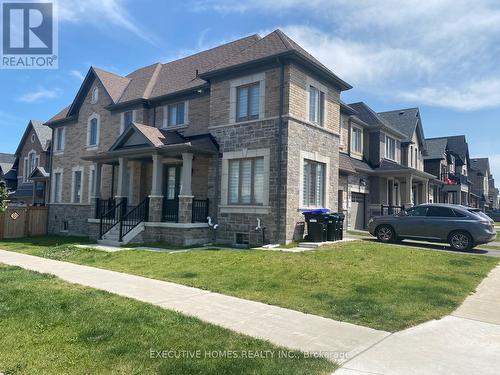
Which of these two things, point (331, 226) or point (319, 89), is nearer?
point (331, 226)

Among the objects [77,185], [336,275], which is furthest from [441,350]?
[77,185]

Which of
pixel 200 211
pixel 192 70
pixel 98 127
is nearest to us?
pixel 200 211

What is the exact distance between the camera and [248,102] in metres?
15.9

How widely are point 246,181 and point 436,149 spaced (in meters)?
28.8

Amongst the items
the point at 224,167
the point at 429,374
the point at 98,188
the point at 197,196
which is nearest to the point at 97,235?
the point at 98,188

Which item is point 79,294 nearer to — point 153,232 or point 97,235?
point 153,232

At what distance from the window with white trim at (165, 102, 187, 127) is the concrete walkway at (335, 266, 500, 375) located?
14984 mm

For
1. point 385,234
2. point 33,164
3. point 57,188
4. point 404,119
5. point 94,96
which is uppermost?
point 404,119

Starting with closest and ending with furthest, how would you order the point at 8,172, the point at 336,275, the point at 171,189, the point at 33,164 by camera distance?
the point at 336,275, the point at 171,189, the point at 33,164, the point at 8,172

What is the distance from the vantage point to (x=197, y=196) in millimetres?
17047

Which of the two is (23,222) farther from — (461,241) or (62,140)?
(461,241)

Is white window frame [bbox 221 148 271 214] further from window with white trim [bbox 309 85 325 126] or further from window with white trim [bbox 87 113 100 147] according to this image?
window with white trim [bbox 87 113 100 147]

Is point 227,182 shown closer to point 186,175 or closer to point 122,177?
point 186,175

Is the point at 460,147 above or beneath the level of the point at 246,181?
above
